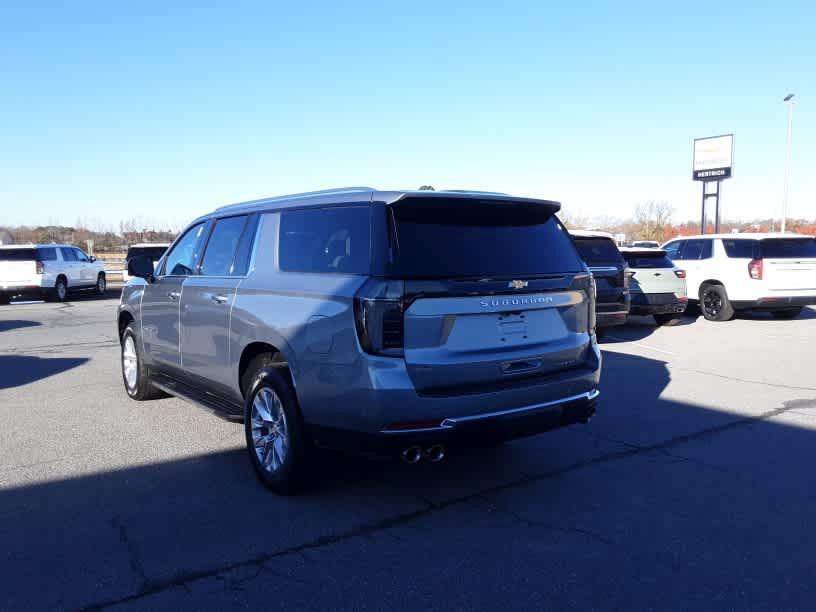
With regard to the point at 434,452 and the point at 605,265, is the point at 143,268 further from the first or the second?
the point at 605,265

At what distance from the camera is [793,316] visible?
51.2 ft

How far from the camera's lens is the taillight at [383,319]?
150 inches

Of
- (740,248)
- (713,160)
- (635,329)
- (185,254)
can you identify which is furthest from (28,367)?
(713,160)

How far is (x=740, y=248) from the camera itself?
14.3 metres

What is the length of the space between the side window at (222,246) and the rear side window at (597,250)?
22.2ft

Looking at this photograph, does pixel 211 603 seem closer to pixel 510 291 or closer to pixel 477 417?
pixel 477 417

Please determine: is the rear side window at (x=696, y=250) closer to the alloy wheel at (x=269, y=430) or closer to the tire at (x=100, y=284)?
the alloy wheel at (x=269, y=430)

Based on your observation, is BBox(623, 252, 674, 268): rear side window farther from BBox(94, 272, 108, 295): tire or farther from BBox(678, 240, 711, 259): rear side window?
BBox(94, 272, 108, 295): tire

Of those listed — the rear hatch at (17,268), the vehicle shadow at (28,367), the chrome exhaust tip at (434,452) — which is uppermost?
the rear hatch at (17,268)

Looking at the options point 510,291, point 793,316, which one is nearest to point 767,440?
point 510,291

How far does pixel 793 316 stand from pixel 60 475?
50.4ft

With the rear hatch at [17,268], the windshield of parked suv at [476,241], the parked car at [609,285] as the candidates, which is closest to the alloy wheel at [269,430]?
the windshield of parked suv at [476,241]

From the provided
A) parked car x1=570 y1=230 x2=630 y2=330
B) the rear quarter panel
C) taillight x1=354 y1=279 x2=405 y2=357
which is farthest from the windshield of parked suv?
parked car x1=570 y1=230 x2=630 y2=330

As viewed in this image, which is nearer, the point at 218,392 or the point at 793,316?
the point at 218,392
